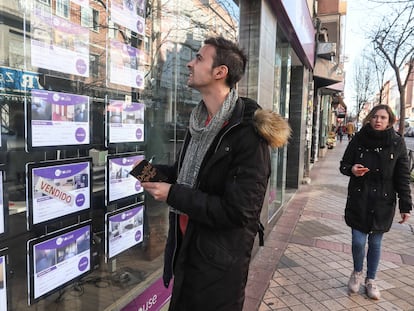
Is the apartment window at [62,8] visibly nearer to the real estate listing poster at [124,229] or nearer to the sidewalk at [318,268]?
the real estate listing poster at [124,229]

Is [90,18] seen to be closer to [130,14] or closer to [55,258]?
[130,14]

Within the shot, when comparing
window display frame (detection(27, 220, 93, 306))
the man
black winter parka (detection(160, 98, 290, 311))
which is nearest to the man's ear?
the man

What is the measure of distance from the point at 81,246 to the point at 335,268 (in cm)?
326

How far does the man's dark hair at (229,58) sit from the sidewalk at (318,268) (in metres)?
2.37

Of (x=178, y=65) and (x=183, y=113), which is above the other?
(x=178, y=65)

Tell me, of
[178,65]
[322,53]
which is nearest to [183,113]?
[178,65]

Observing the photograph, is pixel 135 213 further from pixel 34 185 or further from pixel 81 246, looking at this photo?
pixel 34 185

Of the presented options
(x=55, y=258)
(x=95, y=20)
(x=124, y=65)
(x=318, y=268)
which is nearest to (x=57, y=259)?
(x=55, y=258)

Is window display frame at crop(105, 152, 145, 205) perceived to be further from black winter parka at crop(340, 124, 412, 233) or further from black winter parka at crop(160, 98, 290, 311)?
black winter parka at crop(340, 124, 412, 233)

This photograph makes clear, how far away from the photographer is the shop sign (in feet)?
4.91

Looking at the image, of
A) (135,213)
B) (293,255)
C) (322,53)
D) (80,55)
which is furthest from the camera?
(322,53)

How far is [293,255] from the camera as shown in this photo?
457 centimetres

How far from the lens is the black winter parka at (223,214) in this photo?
4.94ft

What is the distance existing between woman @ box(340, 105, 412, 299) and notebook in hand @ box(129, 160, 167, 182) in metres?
2.52
